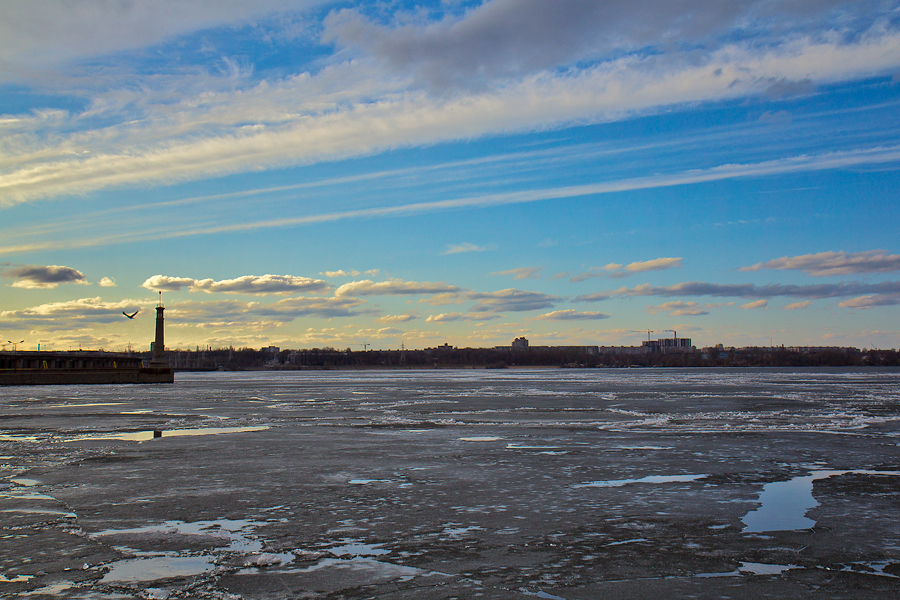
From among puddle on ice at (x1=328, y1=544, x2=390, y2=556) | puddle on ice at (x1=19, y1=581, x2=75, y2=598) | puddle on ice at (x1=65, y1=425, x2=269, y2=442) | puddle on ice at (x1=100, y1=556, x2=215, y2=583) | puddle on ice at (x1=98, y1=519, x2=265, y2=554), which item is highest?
puddle on ice at (x1=19, y1=581, x2=75, y2=598)

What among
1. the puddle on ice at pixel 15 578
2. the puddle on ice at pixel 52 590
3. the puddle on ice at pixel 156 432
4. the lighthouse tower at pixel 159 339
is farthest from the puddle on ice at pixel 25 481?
Result: the lighthouse tower at pixel 159 339

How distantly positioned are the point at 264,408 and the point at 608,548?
2512 cm

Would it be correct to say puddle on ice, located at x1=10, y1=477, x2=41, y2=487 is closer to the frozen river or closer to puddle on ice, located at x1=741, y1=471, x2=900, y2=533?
the frozen river

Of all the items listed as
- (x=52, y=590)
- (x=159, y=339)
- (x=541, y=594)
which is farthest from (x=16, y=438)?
(x=159, y=339)

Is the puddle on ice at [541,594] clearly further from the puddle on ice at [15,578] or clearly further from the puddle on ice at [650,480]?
the puddle on ice at [650,480]

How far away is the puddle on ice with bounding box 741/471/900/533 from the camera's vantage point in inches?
318

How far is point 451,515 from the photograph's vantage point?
28.3ft

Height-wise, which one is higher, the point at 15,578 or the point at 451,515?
the point at 15,578

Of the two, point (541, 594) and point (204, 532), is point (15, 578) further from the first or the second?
point (541, 594)

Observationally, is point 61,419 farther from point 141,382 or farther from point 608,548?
point 141,382

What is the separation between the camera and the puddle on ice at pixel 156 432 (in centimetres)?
1756

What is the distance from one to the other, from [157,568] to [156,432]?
14.0 metres

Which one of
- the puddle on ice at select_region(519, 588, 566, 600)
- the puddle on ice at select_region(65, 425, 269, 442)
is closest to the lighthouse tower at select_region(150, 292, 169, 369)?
the puddle on ice at select_region(65, 425, 269, 442)

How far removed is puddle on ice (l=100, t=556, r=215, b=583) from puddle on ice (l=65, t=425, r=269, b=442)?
11.6 metres
